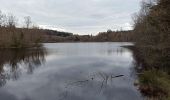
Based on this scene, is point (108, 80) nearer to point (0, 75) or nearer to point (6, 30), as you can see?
point (0, 75)

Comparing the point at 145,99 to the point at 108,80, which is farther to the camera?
the point at 108,80

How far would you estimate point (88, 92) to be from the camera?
1681 cm

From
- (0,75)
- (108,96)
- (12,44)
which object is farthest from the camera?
(12,44)

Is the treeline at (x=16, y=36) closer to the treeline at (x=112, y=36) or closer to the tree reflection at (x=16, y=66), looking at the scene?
the tree reflection at (x=16, y=66)

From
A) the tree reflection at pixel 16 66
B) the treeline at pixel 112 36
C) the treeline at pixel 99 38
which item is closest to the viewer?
the tree reflection at pixel 16 66

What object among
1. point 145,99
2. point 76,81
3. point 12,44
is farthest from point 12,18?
point 145,99

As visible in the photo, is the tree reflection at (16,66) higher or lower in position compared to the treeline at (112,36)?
lower

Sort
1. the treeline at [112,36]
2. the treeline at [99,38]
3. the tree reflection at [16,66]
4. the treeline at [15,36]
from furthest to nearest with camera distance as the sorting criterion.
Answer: the treeline at [99,38] < the treeline at [112,36] < the treeline at [15,36] < the tree reflection at [16,66]

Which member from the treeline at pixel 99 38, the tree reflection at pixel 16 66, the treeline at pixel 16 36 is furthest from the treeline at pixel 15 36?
the treeline at pixel 99 38

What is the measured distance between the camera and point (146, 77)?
59.4ft

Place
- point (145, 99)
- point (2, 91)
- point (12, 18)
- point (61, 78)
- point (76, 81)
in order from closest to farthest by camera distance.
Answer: point (145, 99), point (2, 91), point (76, 81), point (61, 78), point (12, 18)

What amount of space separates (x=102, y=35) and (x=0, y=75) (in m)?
152

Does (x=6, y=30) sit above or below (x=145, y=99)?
above

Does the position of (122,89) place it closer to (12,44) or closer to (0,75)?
(0,75)
